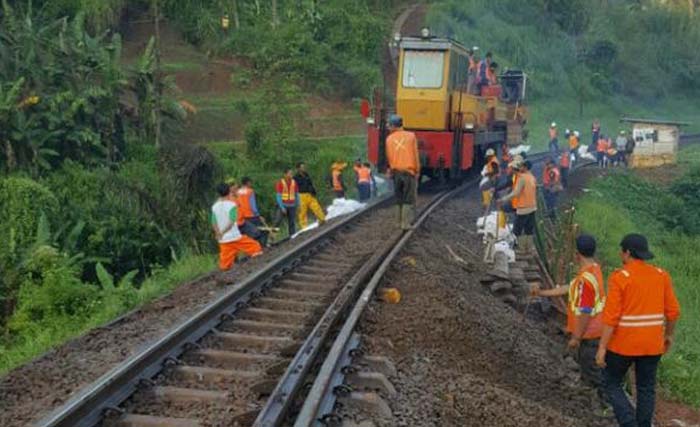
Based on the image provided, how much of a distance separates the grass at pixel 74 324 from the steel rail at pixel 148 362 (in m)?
1.33

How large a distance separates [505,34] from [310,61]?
27084 mm

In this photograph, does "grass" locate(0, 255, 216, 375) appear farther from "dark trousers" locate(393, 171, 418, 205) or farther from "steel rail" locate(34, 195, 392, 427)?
"dark trousers" locate(393, 171, 418, 205)

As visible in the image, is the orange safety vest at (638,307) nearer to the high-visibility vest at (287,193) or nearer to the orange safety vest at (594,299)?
the orange safety vest at (594,299)

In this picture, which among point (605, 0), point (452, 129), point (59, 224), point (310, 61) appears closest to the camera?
point (59, 224)

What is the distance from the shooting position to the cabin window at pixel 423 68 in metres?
18.8

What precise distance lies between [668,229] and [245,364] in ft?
72.3

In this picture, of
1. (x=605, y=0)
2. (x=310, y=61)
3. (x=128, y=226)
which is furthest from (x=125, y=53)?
(x=605, y=0)

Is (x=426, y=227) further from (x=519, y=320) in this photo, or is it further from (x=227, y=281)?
(x=227, y=281)

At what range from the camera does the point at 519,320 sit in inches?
374

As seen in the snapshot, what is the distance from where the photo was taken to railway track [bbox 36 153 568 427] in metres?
4.88

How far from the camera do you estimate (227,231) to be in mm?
10430

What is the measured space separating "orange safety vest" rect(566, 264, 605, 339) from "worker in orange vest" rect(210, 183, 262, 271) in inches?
187

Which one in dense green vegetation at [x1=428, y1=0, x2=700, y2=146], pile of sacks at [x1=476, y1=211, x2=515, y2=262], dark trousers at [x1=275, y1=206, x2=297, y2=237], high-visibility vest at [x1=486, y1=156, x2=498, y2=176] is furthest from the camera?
dense green vegetation at [x1=428, y1=0, x2=700, y2=146]

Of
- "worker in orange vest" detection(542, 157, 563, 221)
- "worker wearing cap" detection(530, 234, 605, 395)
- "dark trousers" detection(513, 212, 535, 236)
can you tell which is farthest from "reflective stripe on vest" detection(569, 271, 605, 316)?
"worker in orange vest" detection(542, 157, 563, 221)
